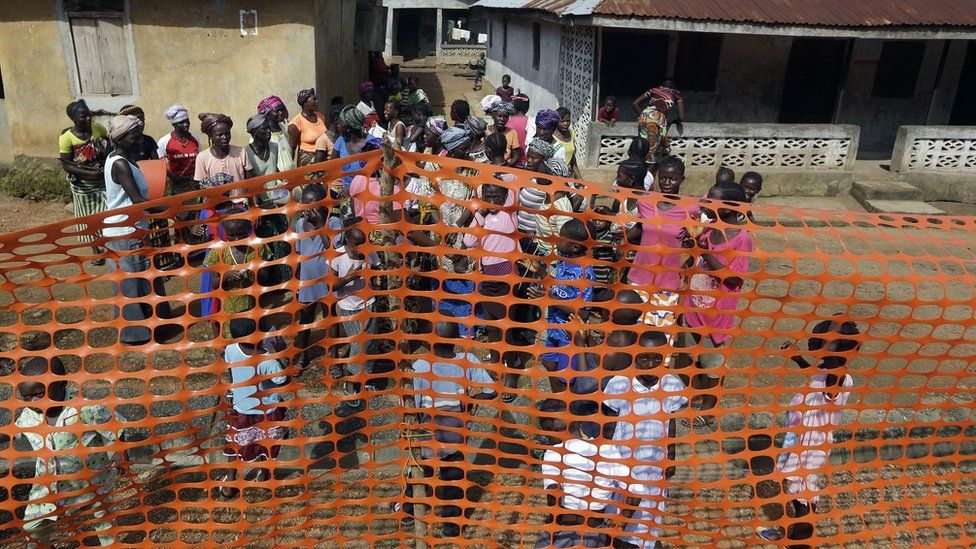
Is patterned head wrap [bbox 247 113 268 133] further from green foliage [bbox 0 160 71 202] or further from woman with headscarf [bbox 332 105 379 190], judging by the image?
green foliage [bbox 0 160 71 202]

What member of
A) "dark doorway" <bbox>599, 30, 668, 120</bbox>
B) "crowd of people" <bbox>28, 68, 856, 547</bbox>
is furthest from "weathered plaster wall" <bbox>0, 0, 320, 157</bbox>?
"dark doorway" <bbox>599, 30, 668, 120</bbox>

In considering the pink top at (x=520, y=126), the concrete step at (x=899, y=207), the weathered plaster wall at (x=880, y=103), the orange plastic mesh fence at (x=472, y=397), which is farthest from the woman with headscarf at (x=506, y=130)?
the weathered plaster wall at (x=880, y=103)

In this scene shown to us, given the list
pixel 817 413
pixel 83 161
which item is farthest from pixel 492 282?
pixel 83 161

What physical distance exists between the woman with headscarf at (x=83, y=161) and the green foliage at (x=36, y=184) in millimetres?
3298

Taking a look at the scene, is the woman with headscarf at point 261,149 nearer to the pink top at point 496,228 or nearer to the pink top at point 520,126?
the pink top at point 496,228

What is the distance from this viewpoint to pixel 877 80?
13.1m

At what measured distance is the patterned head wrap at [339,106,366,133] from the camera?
696cm

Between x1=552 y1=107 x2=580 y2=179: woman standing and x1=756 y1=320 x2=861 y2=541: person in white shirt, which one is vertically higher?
x1=552 y1=107 x2=580 y2=179: woman standing

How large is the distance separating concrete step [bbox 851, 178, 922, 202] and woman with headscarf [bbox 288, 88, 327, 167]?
8370 mm

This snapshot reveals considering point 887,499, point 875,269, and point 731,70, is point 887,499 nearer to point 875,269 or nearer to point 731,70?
point 875,269

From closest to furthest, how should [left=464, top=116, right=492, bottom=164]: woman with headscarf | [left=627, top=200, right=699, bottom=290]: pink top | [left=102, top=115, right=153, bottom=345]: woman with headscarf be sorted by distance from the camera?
[left=627, top=200, right=699, bottom=290]: pink top, [left=102, top=115, right=153, bottom=345]: woman with headscarf, [left=464, top=116, right=492, bottom=164]: woman with headscarf

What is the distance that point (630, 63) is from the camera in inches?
487

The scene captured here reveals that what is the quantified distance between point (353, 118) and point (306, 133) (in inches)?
40.4

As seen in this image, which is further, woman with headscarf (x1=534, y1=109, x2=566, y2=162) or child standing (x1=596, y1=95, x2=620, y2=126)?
child standing (x1=596, y1=95, x2=620, y2=126)
